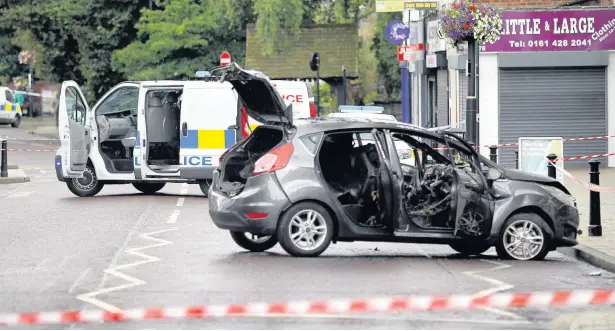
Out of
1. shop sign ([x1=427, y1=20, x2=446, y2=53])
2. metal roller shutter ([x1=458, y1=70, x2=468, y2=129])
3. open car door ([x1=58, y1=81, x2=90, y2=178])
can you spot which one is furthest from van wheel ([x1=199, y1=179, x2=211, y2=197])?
shop sign ([x1=427, y1=20, x2=446, y2=53])

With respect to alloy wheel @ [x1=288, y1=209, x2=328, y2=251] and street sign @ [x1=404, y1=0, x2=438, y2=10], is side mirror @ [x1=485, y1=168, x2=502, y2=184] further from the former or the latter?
street sign @ [x1=404, y1=0, x2=438, y2=10]

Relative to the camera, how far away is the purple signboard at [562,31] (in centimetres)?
3234

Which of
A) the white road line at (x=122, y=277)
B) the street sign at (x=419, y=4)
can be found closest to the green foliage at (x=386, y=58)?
the street sign at (x=419, y=4)

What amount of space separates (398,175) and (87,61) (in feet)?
146

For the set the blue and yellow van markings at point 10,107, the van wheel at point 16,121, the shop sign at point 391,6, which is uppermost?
the shop sign at point 391,6

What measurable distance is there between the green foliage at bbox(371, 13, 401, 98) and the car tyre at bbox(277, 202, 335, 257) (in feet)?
110

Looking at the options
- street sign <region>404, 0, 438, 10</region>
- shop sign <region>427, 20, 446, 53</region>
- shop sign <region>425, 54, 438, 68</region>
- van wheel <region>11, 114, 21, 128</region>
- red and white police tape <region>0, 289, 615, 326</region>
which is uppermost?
street sign <region>404, 0, 438, 10</region>

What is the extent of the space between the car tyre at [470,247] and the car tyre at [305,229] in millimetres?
1429

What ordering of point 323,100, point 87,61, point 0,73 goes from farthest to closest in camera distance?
point 0,73
point 87,61
point 323,100

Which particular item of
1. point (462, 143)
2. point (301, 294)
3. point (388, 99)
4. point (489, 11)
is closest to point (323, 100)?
point (388, 99)

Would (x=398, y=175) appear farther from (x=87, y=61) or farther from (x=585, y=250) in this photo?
(x=87, y=61)

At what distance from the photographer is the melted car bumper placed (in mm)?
14430

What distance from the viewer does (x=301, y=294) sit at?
1183 cm

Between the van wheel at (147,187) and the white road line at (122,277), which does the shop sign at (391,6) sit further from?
A: the white road line at (122,277)
